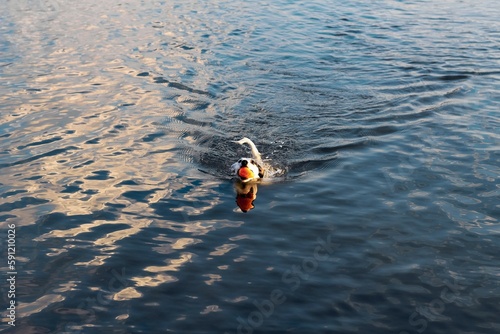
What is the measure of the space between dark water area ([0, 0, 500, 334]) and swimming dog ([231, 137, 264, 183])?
0.35 metres

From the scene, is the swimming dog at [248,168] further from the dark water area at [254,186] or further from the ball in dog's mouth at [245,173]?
the dark water area at [254,186]

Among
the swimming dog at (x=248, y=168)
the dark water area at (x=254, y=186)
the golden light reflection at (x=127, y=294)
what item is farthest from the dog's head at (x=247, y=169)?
the golden light reflection at (x=127, y=294)

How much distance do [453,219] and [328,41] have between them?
1309 centimetres

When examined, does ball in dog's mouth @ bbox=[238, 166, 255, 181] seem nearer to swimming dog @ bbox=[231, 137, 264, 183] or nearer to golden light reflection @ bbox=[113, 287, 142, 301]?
swimming dog @ bbox=[231, 137, 264, 183]

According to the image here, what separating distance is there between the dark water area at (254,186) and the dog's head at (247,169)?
0.36 meters

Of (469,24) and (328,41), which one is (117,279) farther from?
(469,24)

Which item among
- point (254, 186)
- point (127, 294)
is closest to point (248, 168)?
point (254, 186)

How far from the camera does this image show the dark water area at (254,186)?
816 centimetres

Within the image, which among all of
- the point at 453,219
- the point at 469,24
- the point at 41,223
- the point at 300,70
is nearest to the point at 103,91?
the point at 300,70

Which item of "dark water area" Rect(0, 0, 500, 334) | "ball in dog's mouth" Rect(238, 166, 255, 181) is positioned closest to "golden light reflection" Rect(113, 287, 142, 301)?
"dark water area" Rect(0, 0, 500, 334)

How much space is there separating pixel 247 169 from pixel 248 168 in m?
0.03

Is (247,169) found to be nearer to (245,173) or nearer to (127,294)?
(245,173)

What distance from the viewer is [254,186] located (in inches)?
462

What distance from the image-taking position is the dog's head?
11.4 metres
